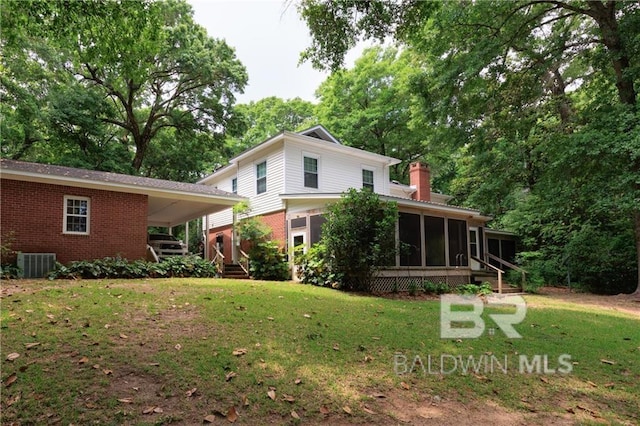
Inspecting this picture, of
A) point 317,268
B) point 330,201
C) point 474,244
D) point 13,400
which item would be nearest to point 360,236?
point 317,268

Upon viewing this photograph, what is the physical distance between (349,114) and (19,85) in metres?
20.1

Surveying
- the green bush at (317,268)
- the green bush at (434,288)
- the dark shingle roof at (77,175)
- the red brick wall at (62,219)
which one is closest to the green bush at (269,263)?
the green bush at (317,268)

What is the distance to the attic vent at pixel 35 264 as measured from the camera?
10.2 metres

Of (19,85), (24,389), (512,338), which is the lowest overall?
(512,338)

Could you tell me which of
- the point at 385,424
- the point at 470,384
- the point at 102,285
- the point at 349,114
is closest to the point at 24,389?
the point at 385,424

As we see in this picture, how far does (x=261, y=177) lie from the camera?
17.6 meters

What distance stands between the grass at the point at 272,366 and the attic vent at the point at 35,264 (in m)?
3.61

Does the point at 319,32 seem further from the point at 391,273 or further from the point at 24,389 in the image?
the point at 391,273

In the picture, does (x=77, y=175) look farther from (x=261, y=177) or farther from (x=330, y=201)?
(x=330, y=201)

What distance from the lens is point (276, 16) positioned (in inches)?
279

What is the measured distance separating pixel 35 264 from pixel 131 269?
2.44 m

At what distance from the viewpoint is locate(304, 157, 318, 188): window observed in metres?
17.0

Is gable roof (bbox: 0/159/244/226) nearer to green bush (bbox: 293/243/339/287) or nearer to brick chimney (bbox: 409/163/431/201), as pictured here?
green bush (bbox: 293/243/339/287)

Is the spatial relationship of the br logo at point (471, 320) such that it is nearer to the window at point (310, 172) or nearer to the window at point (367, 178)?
the window at point (310, 172)
